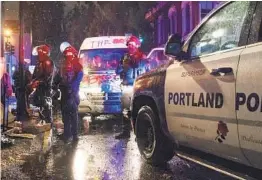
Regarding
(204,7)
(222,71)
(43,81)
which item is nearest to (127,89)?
(43,81)

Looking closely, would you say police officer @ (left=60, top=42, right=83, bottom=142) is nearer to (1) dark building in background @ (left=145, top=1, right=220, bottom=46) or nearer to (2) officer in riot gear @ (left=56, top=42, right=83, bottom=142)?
(2) officer in riot gear @ (left=56, top=42, right=83, bottom=142)

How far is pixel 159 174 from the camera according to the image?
5.05 m

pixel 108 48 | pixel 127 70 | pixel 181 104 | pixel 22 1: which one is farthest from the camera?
Result: pixel 108 48

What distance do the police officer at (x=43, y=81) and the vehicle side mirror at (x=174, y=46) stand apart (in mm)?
4648

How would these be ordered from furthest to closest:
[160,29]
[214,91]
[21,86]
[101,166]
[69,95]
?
[160,29] < [21,86] < [69,95] < [101,166] < [214,91]

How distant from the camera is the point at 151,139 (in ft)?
17.8

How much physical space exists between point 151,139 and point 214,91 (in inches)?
76.3

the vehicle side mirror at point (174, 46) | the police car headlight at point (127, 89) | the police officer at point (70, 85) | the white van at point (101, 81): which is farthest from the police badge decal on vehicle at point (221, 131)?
the white van at point (101, 81)

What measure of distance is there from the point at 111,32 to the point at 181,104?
107 ft

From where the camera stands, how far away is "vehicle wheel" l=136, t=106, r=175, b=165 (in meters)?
5.11

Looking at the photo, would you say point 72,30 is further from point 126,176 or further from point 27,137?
point 126,176

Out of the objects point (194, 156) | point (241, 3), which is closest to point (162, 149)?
point (194, 156)

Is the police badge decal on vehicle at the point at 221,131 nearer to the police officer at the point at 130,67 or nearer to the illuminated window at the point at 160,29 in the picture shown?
the police officer at the point at 130,67

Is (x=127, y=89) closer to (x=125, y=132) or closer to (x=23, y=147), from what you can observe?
(x=125, y=132)
